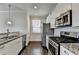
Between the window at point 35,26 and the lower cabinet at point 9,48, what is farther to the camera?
the window at point 35,26

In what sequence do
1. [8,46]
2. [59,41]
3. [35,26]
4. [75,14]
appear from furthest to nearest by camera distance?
[35,26]
[8,46]
[59,41]
[75,14]

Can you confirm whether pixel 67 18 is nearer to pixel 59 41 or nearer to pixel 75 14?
pixel 75 14

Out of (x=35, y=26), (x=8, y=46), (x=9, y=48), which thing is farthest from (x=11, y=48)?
(x=35, y=26)

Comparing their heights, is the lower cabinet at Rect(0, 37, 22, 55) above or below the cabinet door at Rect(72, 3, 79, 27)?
below

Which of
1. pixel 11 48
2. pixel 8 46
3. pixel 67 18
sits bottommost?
pixel 11 48

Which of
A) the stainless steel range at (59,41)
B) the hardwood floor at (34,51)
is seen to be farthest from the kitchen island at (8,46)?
the hardwood floor at (34,51)

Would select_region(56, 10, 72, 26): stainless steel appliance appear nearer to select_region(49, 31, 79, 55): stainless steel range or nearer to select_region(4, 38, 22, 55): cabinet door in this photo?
select_region(49, 31, 79, 55): stainless steel range

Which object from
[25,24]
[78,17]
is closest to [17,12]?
[25,24]

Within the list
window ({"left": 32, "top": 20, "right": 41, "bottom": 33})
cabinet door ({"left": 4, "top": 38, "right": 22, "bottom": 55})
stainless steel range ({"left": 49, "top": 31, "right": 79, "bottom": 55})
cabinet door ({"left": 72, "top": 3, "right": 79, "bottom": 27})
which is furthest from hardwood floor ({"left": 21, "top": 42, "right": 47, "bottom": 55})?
window ({"left": 32, "top": 20, "right": 41, "bottom": 33})

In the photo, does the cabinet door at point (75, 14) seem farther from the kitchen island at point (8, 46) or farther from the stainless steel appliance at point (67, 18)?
the kitchen island at point (8, 46)

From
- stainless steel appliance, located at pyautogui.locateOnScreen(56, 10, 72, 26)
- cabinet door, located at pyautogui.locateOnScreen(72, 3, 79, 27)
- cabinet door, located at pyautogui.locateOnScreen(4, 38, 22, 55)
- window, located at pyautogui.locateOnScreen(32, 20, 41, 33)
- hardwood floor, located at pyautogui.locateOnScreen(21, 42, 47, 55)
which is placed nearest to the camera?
cabinet door, located at pyautogui.locateOnScreen(72, 3, 79, 27)

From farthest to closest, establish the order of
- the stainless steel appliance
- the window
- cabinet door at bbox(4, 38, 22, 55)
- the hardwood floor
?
the window → the hardwood floor → cabinet door at bbox(4, 38, 22, 55) → the stainless steel appliance
